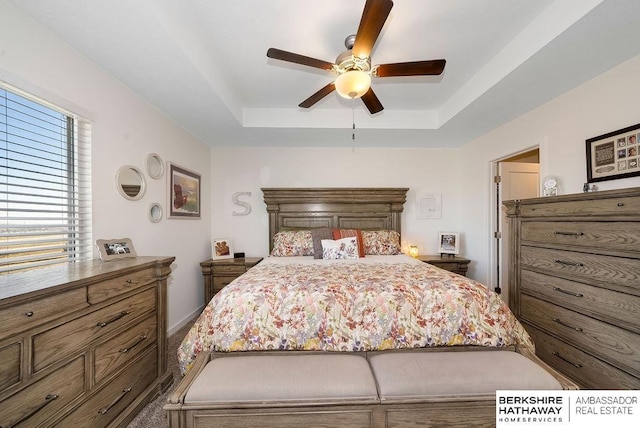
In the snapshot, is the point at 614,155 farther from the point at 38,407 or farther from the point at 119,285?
the point at 38,407

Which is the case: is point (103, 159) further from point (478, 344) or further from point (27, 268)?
point (478, 344)

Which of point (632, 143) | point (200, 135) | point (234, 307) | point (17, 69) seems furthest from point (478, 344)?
point (200, 135)

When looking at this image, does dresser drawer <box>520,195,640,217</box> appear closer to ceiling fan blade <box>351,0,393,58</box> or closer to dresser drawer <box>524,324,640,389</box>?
dresser drawer <box>524,324,640,389</box>

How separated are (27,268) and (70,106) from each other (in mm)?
1069

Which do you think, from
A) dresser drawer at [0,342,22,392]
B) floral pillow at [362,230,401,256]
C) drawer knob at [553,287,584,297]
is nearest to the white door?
floral pillow at [362,230,401,256]

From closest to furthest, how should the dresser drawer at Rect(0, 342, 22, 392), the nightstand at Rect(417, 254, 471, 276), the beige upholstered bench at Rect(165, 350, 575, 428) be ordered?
the dresser drawer at Rect(0, 342, 22, 392), the beige upholstered bench at Rect(165, 350, 575, 428), the nightstand at Rect(417, 254, 471, 276)

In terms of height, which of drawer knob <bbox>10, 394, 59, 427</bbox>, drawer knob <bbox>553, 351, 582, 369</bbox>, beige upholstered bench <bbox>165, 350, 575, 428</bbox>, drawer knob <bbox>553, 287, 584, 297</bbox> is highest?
drawer knob <bbox>553, 287, 584, 297</bbox>

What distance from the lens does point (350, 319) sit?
5.62 ft

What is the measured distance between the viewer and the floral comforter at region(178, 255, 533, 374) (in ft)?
5.49

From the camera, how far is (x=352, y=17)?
1814 mm

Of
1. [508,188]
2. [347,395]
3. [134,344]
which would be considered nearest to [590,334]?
[347,395]

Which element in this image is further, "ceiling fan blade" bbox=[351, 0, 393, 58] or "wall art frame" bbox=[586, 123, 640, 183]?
"wall art frame" bbox=[586, 123, 640, 183]

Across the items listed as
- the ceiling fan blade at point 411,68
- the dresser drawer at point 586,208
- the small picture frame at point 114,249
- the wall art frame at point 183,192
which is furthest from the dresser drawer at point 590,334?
the wall art frame at point 183,192

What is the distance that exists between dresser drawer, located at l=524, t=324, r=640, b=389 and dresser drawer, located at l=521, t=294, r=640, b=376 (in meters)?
0.04
